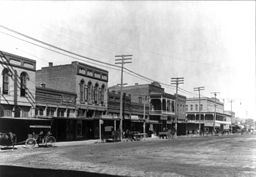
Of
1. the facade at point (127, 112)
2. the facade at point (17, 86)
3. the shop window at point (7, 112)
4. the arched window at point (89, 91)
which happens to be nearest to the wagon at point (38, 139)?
the facade at point (17, 86)

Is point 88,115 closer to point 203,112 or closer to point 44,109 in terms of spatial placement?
point 44,109

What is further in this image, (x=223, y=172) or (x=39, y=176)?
(x=223, y=172)

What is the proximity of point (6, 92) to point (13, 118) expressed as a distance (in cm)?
329

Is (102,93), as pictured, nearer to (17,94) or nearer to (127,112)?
(127,112)

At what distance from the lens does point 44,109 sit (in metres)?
38.6

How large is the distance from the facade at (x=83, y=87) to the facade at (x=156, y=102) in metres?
17.9

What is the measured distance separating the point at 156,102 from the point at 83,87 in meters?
27.0

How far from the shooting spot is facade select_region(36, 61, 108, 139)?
44531 mm

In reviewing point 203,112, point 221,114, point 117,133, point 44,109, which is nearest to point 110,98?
point 117,133

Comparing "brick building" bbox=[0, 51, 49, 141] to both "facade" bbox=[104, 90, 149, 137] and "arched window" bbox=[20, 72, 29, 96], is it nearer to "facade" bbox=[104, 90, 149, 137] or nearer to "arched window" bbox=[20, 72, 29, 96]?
"arched window" bbox=[20, 72, 29, 96]

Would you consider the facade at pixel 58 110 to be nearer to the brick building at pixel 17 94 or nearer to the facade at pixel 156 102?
the brick building at pixel 17 94

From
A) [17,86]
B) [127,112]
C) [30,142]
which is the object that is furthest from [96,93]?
[30,142]

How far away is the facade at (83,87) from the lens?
146 feet

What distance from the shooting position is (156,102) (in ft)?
231
